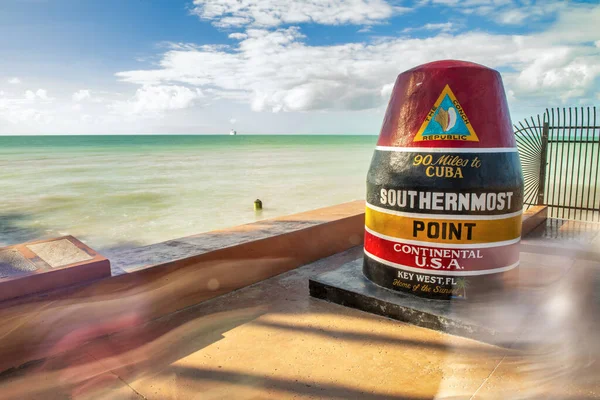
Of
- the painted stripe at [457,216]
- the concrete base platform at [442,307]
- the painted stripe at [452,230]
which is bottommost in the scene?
the concrete base platform at [442,307]

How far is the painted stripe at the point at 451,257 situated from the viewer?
432cm

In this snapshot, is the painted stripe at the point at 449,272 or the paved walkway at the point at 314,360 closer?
the paved walkway at the point at 314,360

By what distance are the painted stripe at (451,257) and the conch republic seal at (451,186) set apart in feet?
0.03

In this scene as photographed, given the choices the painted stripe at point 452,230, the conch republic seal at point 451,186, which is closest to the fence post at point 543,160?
the conch republic seal at point 451,186

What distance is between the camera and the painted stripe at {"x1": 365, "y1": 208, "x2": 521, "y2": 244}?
4262 millimetres

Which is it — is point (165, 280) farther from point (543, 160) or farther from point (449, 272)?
point (543, 160)

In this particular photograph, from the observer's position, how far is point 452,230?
14.0 feet

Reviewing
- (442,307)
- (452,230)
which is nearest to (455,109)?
(452,230)

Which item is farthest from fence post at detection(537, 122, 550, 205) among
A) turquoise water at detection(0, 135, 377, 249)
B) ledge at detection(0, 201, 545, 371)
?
turquoise water at detection(0, 135, 377, 249)

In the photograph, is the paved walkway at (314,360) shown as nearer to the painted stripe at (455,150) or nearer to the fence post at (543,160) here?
the painted stripe at (455,150)

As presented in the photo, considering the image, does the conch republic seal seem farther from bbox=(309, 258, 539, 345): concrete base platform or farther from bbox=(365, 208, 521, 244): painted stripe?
bbox=(309, 258, 539, 345): concrete base platform

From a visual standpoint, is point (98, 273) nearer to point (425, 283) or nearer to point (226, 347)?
point (226, 347)

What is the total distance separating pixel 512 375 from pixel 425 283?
4.10 ft

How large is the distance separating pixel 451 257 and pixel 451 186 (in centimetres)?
72
